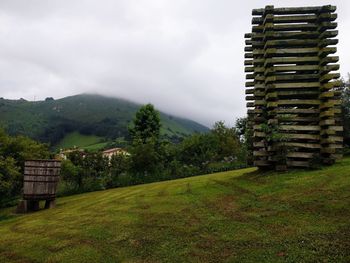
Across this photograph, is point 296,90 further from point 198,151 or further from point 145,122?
point 145,122

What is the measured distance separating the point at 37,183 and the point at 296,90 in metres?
18.9

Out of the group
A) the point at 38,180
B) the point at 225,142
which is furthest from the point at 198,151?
the point at 38,180

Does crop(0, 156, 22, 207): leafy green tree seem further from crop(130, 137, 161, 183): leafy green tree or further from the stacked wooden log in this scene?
the stacked wooden log

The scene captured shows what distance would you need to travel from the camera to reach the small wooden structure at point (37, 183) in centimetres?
2408

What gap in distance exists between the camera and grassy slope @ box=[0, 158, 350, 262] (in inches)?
322

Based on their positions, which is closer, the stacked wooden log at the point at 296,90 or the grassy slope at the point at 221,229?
the grassy slope at the point at 221,229

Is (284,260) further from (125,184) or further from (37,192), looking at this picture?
(125,184)

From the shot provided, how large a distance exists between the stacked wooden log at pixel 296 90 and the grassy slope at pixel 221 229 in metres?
1.15

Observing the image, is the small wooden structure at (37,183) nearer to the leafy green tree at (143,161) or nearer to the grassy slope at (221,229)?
the grassy slope at (221,229)

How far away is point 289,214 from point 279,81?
299 inches

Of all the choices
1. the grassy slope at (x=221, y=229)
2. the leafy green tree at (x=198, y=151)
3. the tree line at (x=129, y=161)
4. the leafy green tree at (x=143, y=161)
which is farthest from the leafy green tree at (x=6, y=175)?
the leafy green tree at (x=198, y=151)

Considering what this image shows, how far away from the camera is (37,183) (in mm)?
24203

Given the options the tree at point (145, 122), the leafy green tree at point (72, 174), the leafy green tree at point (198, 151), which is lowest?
the leafy green tree at point (72, 174)

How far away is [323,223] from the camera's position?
8.97 m
